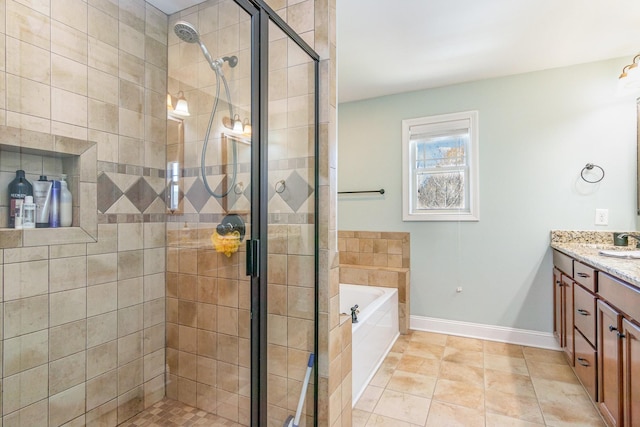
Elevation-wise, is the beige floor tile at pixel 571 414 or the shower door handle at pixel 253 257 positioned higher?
the shower door handle at pixel 253 257

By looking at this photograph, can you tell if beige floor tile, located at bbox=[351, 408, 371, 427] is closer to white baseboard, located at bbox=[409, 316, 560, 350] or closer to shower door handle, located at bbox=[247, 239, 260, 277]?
shower door handle, located at bbox=[247, 239, 260, 277]

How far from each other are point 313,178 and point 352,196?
6.94 feet

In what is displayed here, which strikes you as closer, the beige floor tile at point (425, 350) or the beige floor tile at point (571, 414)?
the beige floor tile at point (571, 414)

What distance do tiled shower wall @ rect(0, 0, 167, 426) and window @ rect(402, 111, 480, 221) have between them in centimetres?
258

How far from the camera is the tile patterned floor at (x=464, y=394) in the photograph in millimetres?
1847

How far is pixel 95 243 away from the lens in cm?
118

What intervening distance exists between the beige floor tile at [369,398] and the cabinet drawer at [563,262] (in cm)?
156

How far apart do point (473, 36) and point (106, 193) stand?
2498 mm

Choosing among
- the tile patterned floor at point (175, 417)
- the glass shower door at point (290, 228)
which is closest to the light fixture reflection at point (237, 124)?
the glass shower door at point (290, 228)

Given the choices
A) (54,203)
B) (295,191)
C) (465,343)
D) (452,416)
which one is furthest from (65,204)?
(465,343)

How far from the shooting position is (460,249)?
3.15 meters

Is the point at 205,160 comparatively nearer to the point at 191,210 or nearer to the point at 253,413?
the point at 191,210

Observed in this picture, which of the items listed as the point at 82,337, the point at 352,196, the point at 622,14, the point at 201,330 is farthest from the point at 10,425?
the point at 622,14

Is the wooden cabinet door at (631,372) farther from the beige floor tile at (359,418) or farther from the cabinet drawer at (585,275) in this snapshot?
the beige floor tile at (359,418)
